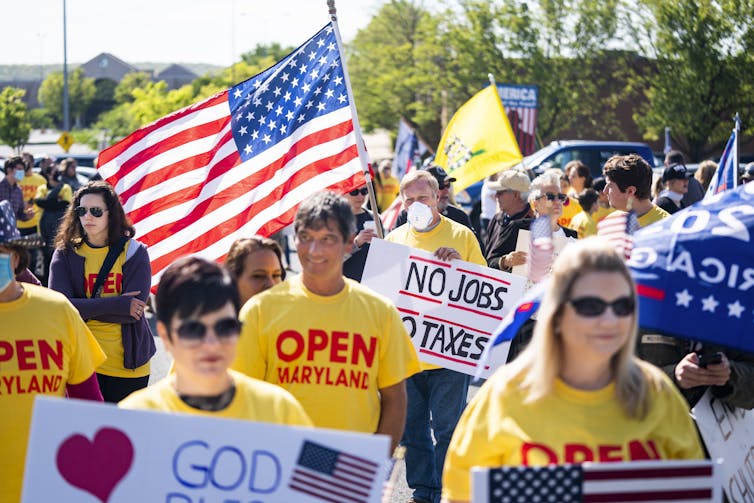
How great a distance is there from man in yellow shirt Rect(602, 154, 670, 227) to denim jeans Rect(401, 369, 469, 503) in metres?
1.54

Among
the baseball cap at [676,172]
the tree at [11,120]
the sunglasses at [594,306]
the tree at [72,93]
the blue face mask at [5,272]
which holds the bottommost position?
the sunglasses at [594,306]

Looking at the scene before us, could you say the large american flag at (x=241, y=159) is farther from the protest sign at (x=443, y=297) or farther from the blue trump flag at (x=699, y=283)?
the blue trump flag at (x=699, y=283)

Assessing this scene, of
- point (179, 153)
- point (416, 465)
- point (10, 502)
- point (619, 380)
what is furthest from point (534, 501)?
point (179, 153)

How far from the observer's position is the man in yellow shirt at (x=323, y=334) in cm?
437

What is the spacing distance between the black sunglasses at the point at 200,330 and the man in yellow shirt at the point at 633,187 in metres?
3.62

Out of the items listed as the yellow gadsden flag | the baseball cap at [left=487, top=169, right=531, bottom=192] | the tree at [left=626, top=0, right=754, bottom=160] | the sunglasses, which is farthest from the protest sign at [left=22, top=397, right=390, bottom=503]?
the tree at [left=626, top=0, right=754, bottom=160]

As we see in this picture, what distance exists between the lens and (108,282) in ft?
20.7

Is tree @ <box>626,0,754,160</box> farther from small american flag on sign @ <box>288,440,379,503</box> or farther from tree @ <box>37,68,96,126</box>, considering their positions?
tree @ <box>37,68,96,126</box>

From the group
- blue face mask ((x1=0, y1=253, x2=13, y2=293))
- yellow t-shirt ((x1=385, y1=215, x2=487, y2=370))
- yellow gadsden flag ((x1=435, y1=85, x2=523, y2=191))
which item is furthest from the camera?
yellow gadsden flag ((x1=435, y1=85, x2=523, y2=191))

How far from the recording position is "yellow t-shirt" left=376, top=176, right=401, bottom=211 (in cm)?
1811

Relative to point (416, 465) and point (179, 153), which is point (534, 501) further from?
point (179, 153)

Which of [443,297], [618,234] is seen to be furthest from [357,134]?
[618,234]

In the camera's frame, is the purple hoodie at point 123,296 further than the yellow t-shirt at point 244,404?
Yes

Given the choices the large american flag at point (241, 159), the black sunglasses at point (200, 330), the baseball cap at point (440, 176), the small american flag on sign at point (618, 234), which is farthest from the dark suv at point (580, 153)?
the black sunglasses at point (200, 330)
